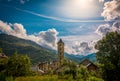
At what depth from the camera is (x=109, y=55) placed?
4862 centimetres

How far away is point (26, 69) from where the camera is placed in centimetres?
5394

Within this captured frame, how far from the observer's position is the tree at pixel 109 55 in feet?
153

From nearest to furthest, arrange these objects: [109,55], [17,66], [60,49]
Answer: [109,55] → [17,66] → [60,49]

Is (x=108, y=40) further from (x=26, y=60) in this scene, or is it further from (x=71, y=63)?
(x=26, y=60)

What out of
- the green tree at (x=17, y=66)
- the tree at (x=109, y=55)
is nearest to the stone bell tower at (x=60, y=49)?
the green tree at (x=17, y=66)

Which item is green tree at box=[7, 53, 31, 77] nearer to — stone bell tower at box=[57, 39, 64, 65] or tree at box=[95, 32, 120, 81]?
tree at box=[95, 32, 120, 81]

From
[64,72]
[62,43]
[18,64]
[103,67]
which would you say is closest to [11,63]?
[18,64]

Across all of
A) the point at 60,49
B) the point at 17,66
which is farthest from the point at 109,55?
the point at 60,49

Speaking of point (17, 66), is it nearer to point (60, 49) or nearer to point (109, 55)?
point (109, 55)

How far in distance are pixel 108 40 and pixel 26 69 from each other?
20271 millimetres

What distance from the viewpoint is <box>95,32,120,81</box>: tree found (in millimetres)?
46500

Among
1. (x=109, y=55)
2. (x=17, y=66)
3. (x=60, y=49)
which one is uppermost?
(x=60, y=49)

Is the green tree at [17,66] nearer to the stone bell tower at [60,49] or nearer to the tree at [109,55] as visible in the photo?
the tree at [109,55]

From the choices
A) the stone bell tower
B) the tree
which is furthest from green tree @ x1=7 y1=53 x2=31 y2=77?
the stone bell tower
